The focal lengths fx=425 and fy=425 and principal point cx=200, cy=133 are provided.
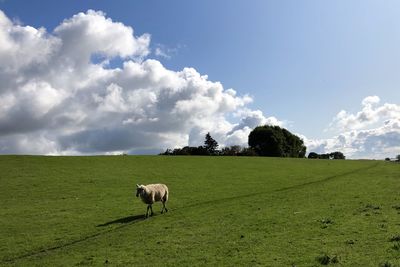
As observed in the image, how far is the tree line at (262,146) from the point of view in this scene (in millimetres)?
135375

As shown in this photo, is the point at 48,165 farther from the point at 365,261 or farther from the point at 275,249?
the point at 365,261

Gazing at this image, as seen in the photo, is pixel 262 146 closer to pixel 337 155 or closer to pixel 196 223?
pixel 337 155

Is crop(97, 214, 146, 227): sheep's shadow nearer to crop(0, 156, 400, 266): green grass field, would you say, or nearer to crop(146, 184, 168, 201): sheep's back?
crop(0, 156, 400, 266): green grass field

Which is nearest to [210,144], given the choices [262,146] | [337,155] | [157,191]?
[262,146]

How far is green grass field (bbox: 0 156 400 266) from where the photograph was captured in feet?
52.2

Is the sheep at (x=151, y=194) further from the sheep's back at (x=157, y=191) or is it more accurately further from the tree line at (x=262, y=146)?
the tree line at (x=262, y=146)

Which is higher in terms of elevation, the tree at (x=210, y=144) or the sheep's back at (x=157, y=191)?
the tree at (x=210, y=144)

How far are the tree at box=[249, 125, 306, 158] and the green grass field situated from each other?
8881cm

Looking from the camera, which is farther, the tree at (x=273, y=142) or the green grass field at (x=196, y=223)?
the tree at (x=273, y=142)

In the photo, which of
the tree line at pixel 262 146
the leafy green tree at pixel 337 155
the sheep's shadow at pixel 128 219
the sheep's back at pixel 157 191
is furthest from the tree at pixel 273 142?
the sheep's shadow at pixel 128 219

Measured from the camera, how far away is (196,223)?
23609 mm

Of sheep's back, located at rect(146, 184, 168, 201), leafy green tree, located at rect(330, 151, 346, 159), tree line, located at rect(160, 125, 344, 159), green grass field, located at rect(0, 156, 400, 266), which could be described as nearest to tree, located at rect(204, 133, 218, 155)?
tree line, located at rect(160, 125, 344, 159)

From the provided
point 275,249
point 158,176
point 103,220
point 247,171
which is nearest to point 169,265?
point 275,249

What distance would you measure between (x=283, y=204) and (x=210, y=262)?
14.7 m
